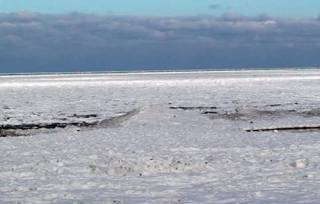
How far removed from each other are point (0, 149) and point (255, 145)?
26.0 ft

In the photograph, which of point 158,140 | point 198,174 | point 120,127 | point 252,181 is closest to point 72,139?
point 158,140

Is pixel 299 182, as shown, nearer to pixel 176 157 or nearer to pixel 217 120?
pixel 176 157

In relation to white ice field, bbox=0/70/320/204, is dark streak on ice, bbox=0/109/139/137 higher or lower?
lower

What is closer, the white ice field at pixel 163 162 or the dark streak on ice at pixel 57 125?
the white ice field at pixel 163 162

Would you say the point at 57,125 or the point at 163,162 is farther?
the point at 57,125

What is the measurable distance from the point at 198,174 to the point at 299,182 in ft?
8.33

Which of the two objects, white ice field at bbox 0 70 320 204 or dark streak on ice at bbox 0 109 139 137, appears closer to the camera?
white ice field at bbox 0 70 320 204

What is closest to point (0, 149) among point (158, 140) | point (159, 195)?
point (158, 140)

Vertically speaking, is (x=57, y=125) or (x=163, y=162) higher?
(x=163, y=162)

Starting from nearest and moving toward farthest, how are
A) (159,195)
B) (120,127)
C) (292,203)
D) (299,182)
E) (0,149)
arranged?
1. (292,203)
2. (159,195)
3. (299,182)
4. (0,149)
5. (120,127)

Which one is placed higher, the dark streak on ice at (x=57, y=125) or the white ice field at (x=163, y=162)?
the white ice field at (x=163, y=162)

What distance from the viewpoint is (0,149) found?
20.7 meters

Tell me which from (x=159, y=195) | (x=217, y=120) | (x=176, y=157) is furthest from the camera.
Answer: (x=217, y=120)

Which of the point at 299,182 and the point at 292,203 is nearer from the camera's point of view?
the point at 292,203
